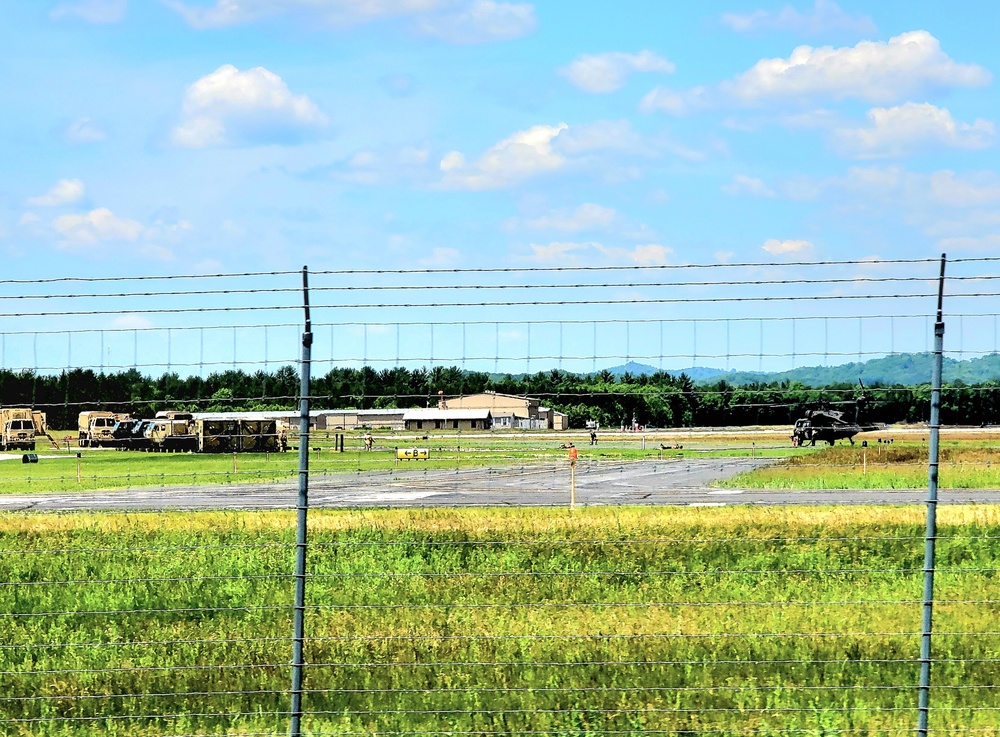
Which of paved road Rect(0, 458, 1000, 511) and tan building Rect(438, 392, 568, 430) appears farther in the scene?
paved road Rect(0, 458, 1000, 511)

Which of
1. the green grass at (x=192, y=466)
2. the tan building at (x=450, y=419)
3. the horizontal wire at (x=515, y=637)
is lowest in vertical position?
the green grass at (x=192, y=466)

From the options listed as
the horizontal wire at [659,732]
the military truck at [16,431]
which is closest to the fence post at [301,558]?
the horizontal wire at [659,732]

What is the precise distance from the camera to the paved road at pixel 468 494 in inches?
1396

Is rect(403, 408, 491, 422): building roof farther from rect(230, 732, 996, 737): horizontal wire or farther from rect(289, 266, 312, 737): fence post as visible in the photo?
rect(230, 732, 996, 737): horizontal wire

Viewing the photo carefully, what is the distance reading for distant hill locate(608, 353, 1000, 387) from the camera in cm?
894

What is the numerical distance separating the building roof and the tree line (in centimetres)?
15

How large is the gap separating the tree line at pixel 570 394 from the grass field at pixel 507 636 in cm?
121

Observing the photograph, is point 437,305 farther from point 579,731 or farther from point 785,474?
point 785,474

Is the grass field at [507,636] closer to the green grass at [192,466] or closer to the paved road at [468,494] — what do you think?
the paved road at [468,494]

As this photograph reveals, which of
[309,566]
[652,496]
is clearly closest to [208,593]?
[309,566]

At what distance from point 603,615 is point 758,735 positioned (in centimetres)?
449

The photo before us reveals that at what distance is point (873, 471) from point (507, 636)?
128 feet

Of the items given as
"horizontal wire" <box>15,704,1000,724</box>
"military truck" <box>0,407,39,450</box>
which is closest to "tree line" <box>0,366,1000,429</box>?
"horizontal wire" <box>15,704,1000,724</box>

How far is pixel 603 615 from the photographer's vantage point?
13469 mm
